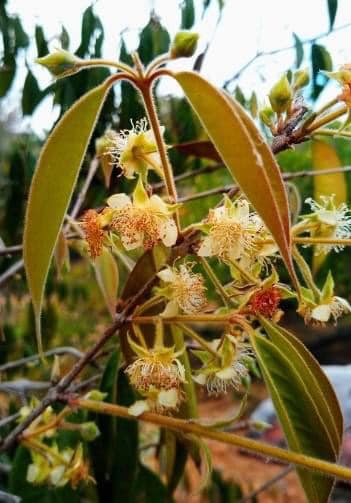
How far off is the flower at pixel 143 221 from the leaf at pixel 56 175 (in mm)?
44

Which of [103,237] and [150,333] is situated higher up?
[103,237]

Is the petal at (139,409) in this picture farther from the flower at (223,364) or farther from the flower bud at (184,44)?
the flower bud at (184,44)

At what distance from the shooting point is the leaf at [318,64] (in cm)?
85

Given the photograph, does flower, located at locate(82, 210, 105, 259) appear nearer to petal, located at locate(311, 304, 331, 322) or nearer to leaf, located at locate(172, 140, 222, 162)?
petal, located at locate(311, 304, 331, 322)

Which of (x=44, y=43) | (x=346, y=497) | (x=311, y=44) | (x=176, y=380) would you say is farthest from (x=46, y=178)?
(x=346, y=497)

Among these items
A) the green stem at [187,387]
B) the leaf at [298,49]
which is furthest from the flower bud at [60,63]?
the leaf at [298,49]

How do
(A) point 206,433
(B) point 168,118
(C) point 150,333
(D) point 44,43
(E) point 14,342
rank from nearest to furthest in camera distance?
(A) point 206,433 < (C) point 150,333 < (D) point 44,43 < (B) point 168,118 < (E) point 14,342

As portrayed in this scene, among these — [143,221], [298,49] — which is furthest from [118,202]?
[298,49]

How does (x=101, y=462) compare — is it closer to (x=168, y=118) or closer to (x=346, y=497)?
(x=168, y=118)

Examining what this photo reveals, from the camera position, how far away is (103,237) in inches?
15.9

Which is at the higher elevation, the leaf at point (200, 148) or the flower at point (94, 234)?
the flower at point (94, 234)

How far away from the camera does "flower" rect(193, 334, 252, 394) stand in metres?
0.44

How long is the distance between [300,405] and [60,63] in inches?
9.6

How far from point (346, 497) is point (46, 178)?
220 centimetres
